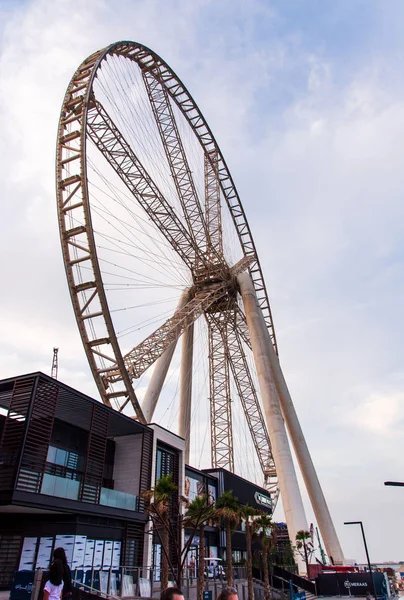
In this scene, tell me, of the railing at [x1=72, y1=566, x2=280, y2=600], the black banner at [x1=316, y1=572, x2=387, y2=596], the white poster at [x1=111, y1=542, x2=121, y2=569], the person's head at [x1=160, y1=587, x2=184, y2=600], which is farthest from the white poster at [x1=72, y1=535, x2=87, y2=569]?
the black banner at [x1=316, y1=572, x2=387, y2=596]

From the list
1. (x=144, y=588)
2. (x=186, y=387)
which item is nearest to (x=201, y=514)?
(x=144, y=588)

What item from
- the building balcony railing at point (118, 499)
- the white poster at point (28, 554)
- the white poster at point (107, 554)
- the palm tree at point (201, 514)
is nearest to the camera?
the white poster at point (28, 554)

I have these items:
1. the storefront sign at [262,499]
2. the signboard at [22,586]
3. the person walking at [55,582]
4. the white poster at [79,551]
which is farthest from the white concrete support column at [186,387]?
the person walking at [55,582]

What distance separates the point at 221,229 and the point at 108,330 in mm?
27038

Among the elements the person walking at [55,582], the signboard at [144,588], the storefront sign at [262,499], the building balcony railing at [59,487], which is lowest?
the person walking at [55,582]

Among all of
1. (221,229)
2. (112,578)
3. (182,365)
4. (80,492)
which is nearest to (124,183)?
(221,229)

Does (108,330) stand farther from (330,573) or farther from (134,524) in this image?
(330,573)

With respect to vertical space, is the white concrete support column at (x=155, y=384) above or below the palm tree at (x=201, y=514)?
above

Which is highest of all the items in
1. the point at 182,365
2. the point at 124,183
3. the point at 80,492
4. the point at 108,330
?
the point at 124,183

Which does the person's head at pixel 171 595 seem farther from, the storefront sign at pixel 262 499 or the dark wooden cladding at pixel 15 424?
the storefront sign at pixel 262 499

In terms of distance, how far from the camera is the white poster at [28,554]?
72.3 feet

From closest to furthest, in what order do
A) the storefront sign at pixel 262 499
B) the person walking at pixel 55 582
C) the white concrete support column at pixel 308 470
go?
the person walking at pixel 55 582 < the white concrete support column at pixel 308 470 < the storefront sign at pixel 262 499

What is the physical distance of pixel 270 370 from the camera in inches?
1812

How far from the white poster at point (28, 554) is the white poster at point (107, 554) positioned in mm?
3780
